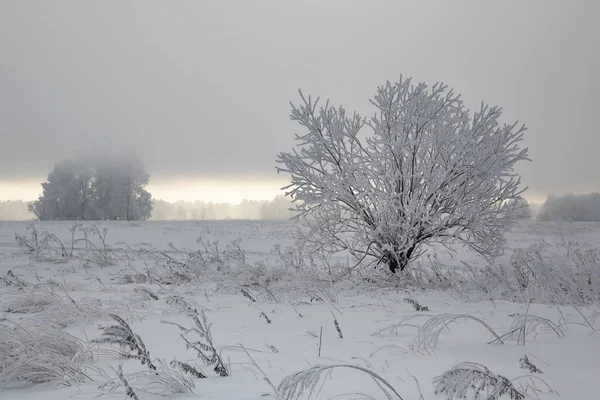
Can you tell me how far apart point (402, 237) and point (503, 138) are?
2382 millimetres

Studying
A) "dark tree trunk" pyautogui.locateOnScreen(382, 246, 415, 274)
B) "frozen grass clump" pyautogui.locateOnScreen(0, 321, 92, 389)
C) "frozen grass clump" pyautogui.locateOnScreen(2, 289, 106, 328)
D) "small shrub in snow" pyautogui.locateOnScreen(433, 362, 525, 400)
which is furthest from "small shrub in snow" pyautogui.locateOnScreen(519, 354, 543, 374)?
"dark tree trunk" pyautogui.locateOnScreen(382, 246, 415, 274)

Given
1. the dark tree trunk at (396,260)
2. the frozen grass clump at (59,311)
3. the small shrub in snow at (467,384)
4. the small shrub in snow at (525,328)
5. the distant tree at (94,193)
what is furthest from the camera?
the distant tree at (94,193)

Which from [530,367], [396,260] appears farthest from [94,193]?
[530,367]

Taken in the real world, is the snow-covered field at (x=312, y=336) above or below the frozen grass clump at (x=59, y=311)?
below

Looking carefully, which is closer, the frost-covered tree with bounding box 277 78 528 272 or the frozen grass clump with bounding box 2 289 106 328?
the frozen grass clump with bounding box 2 289 106 328

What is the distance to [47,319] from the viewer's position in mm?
4039

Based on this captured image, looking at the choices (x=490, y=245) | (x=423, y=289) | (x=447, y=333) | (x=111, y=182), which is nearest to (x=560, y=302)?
(x=423, y=289)

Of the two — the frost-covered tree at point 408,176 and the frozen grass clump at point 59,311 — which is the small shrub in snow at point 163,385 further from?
the frost-covered tree at point 408,176

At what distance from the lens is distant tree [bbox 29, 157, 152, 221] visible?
4725cm

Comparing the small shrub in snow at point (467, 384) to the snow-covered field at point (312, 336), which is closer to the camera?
the small shrub in snow at point (467, 384)

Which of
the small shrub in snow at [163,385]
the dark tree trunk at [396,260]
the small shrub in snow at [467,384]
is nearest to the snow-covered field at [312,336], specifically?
the small shrub in snow at [163,385]

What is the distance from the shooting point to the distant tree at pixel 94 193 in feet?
155

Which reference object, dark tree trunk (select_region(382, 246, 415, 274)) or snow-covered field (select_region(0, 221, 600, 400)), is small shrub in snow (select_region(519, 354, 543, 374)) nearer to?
snow-covered field (select_region(0, 221, 600, 400))

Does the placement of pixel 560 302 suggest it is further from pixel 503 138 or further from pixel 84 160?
pixel 84 160
